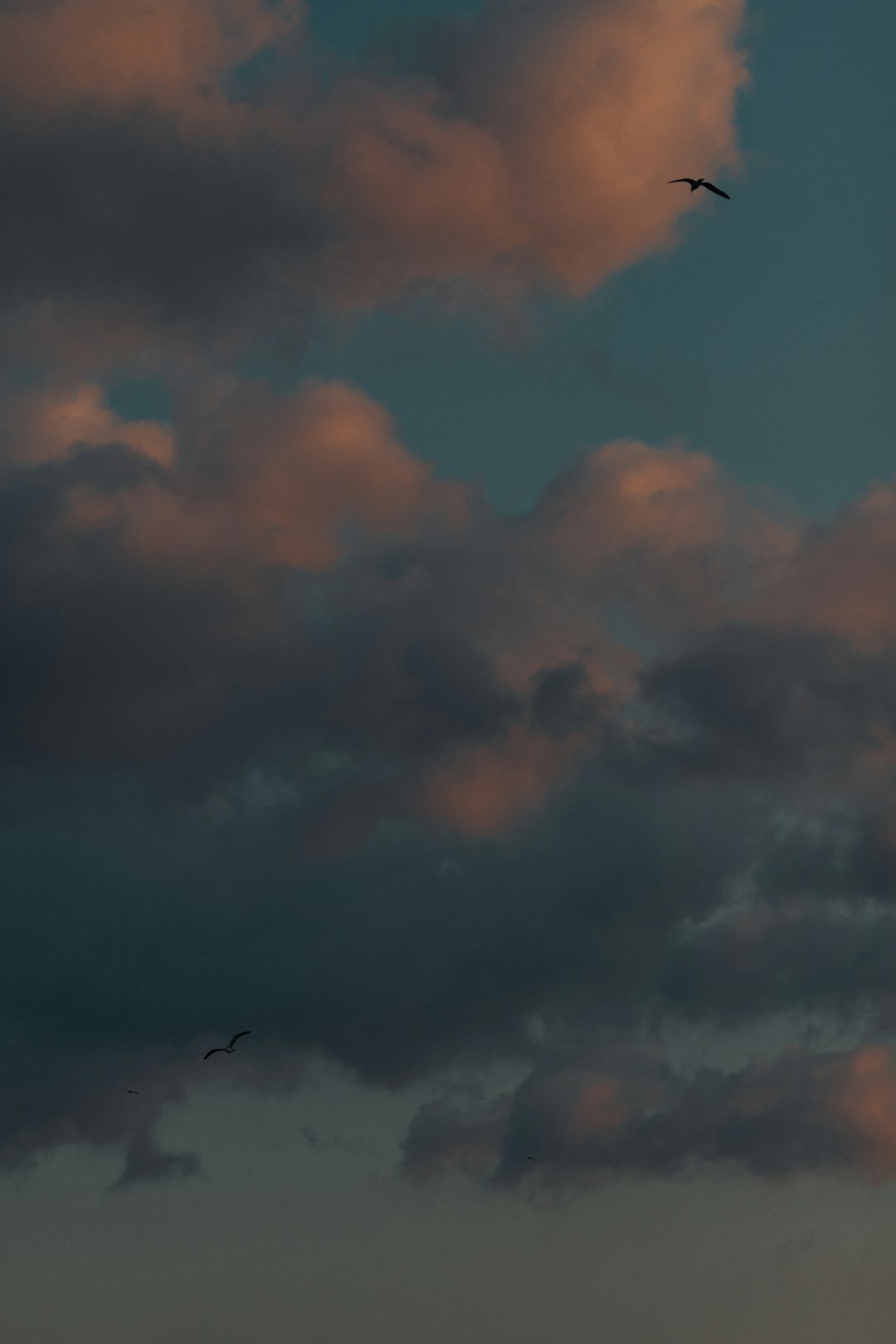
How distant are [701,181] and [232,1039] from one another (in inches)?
4331

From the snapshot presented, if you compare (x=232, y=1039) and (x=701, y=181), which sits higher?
(x=701, y=181)

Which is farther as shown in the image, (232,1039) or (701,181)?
(232,1039)

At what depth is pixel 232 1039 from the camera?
19288cm

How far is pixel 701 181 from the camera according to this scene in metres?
166
